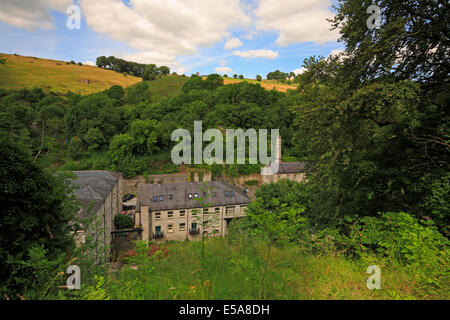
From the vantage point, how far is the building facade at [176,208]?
2375 cm

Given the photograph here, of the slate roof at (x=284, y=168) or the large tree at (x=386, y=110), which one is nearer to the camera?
the large tree at (x=386, y=110)

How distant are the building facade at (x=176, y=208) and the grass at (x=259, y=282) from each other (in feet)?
62.4

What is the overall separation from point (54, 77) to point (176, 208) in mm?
81503

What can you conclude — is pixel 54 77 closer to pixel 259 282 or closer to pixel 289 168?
pixel 289 168

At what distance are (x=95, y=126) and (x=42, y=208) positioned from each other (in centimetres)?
4836

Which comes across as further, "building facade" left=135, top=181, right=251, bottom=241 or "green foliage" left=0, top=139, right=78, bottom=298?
"building facade" left=135, top=181, right=251, bottom=241

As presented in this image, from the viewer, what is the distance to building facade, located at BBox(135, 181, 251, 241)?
77.9ft

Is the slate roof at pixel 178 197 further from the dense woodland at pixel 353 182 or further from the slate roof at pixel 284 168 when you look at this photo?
the dense woodland at pixel 353 182

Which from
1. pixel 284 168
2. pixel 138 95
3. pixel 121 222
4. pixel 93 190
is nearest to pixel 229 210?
pixel 121 222

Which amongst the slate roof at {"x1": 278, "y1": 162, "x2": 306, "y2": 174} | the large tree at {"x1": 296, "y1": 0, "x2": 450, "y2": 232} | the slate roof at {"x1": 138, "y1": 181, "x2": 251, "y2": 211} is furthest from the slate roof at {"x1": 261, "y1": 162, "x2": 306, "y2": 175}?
the large tree at {"x1": 296, "y1": 0, "x2": 450, "y2": 232}

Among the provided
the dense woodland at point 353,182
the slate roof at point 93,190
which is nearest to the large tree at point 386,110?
the dense woodland at point 353,182

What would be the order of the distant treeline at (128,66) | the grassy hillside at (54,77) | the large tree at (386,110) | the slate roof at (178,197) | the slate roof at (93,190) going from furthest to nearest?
the distant treeline at (128,66)
the grassy hillside at (54,77)
the slate roof at (178,197)
the slate roof at (93,190)
the large tree at (386,110)

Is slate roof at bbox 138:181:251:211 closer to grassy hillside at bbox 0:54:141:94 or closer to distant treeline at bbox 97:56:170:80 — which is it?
grassy hillside at bbox 0:54:141:94
